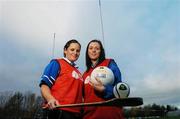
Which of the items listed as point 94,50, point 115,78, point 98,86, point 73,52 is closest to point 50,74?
point 73,52

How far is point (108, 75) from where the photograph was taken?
495 cm

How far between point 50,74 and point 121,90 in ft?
3.34

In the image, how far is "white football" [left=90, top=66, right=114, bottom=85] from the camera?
16.2 feet

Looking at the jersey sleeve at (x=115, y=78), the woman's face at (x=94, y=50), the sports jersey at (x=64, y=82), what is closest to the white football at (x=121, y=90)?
the jersey sleeve at (x=115, y=78)

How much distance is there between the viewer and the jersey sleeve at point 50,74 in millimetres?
4816

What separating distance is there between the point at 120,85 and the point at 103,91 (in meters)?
0.29

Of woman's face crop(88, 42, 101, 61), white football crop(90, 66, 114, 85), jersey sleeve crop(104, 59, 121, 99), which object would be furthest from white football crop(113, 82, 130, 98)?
woman's face crop(88, 42, 101, 61)

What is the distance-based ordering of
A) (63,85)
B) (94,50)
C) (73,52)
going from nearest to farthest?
(63,85), (73,52), (94,50)

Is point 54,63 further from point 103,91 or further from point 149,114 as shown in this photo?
point 149,114

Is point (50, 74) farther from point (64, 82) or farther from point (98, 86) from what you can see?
point (98, 86)

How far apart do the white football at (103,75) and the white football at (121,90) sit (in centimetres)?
23

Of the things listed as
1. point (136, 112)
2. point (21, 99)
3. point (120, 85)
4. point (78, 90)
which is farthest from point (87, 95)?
point (136, 112)

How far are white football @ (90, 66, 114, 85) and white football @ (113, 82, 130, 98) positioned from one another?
Result: 0.23 metres

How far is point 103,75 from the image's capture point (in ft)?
16.2
